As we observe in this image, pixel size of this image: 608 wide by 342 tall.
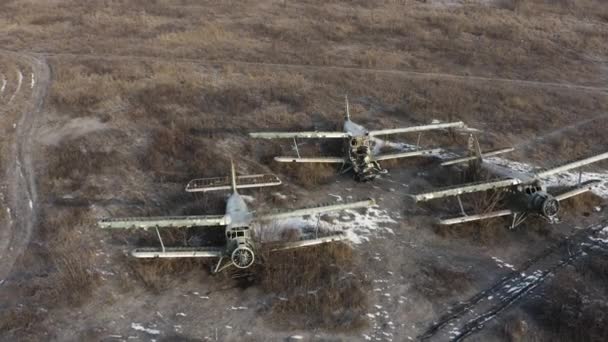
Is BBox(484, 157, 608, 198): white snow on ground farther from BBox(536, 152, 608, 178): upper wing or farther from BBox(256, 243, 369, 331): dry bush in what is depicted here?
BBox(256, 243, 369, 331): dry bush

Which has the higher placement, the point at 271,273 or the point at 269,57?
the point at 269,57

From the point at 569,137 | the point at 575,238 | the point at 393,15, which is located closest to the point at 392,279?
the point at 575,238

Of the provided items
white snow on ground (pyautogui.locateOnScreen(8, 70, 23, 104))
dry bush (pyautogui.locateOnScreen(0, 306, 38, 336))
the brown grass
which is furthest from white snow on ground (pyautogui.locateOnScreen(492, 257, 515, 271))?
white snow on ground (pyautogui.locateOnScreen(8, 70, 23, 104))

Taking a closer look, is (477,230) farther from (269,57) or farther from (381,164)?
(269,57)

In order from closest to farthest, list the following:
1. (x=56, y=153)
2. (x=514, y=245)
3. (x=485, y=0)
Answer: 1. (x=514, y=245)
2. (x=56, y=153)
3. (x=485, y=0)

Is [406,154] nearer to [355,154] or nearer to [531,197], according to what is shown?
[355,154]

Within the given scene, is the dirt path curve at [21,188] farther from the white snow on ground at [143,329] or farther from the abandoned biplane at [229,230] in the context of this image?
the white snow on ground at [143,329]
